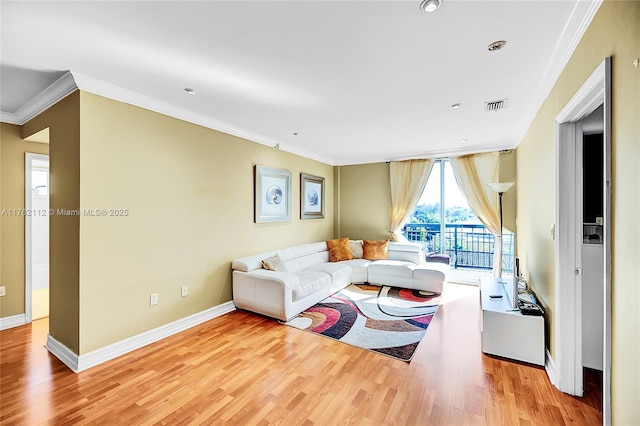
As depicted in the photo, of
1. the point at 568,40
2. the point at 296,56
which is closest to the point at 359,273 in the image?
the point at 296,56

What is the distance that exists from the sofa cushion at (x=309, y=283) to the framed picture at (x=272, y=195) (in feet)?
3.43

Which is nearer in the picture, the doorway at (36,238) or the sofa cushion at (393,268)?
the doorway at (36,238)

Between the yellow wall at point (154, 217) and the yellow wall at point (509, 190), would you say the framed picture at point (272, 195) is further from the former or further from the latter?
the yellow wall at point (509, 190)

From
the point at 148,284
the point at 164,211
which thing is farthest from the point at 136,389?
the point at 164,211

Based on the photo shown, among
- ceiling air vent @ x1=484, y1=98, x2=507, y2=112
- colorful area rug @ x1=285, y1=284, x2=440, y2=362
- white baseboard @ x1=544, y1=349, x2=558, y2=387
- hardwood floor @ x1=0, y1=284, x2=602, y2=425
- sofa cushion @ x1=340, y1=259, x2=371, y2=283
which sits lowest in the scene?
hardwood floor @ x1=0, y1=284, x2=602, y2=425

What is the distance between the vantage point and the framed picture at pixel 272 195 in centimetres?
418

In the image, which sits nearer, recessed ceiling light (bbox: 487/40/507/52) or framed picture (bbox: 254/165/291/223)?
recessed ceiling light (bbox: 487/40/507/52)

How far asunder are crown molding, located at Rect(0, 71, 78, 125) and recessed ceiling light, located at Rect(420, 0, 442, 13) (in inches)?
108

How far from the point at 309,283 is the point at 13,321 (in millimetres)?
3507

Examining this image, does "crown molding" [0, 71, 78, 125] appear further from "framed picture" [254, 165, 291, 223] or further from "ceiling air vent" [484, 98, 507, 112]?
"ceiling air vent" [484, 98, 507, 112]

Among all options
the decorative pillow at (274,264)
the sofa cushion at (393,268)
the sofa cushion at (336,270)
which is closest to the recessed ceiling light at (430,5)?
the decorative pillow at (274,264)

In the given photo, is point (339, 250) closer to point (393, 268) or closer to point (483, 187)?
point (393, 268)

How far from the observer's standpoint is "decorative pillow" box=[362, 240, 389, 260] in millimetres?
5301

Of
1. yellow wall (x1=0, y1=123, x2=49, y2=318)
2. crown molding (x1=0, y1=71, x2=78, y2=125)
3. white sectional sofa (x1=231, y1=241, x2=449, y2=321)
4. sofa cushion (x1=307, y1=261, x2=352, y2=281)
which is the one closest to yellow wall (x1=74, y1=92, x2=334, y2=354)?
crown molding (x1=0, y1=71, x2=78, y2=125)
